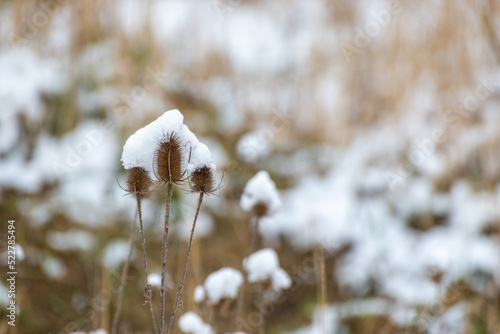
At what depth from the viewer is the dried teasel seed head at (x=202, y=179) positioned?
837 millimetres

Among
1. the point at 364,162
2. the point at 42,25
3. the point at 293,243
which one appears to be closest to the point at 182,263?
the point at 293,243

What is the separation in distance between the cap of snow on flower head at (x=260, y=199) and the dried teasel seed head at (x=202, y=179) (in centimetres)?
44

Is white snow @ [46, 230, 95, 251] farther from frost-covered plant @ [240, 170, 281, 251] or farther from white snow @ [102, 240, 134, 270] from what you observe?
frost-covered plant @ [240, 170, 281, 251]

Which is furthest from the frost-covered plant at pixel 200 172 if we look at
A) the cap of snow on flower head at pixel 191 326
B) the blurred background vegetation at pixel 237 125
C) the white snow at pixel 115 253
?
the white snow at pixel 115 253

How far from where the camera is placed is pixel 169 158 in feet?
2.67

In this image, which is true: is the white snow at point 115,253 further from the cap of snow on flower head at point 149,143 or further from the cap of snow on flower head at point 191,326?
the cap of snow on flower head at point 149,143

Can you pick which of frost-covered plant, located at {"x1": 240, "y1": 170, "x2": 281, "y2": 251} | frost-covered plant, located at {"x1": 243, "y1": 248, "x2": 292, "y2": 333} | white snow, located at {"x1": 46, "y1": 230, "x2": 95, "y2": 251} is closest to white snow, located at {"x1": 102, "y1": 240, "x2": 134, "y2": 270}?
white snow, located at {"x1": 46, "y1": 230, "x2": 95, "y2": 251}

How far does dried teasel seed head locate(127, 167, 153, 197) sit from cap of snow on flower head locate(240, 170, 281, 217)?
475mm

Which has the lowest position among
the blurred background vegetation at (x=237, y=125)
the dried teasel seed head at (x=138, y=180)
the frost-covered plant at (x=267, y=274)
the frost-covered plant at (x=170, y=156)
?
the dried teasel seed head at (x=138, y=180)

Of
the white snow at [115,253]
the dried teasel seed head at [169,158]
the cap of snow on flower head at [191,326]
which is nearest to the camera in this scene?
the dried teasel seed head at [169,158]

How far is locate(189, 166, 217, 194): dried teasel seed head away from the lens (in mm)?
837

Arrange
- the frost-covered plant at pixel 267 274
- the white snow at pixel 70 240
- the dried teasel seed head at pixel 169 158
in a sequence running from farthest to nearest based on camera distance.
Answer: the white snow at pixel 70 240 → the frost-covered plant at pixel 267 274 → the dried teasel seed head at pixel 169 158

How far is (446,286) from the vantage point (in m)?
2.40

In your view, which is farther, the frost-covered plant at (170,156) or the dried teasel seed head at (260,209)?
the dried teasel seed head at (260,209)
